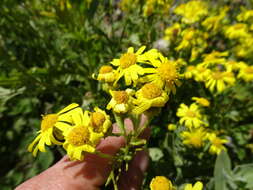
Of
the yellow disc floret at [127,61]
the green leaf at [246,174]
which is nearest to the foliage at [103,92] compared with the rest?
the green leaf at [246,174]

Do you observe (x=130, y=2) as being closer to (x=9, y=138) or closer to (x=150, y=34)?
(x=150, y=34)

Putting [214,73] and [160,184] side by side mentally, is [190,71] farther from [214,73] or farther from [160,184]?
[160,184]

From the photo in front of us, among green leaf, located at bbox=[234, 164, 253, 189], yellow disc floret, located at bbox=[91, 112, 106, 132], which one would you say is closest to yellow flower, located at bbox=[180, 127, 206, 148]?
green leaf, located at bbox=[234, 164, 253, 189]

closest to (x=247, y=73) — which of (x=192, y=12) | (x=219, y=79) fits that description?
(x=219, y=79)

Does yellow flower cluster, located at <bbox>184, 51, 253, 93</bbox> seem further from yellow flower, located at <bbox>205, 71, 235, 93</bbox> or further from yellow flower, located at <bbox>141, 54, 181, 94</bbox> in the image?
yellow flower, located at <bbox>141, 54, 181, 94</bbox>

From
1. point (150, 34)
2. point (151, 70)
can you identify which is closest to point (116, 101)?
point (151, 70)

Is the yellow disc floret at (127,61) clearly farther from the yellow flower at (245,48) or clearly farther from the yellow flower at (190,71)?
the yellow flower at (245,48)
